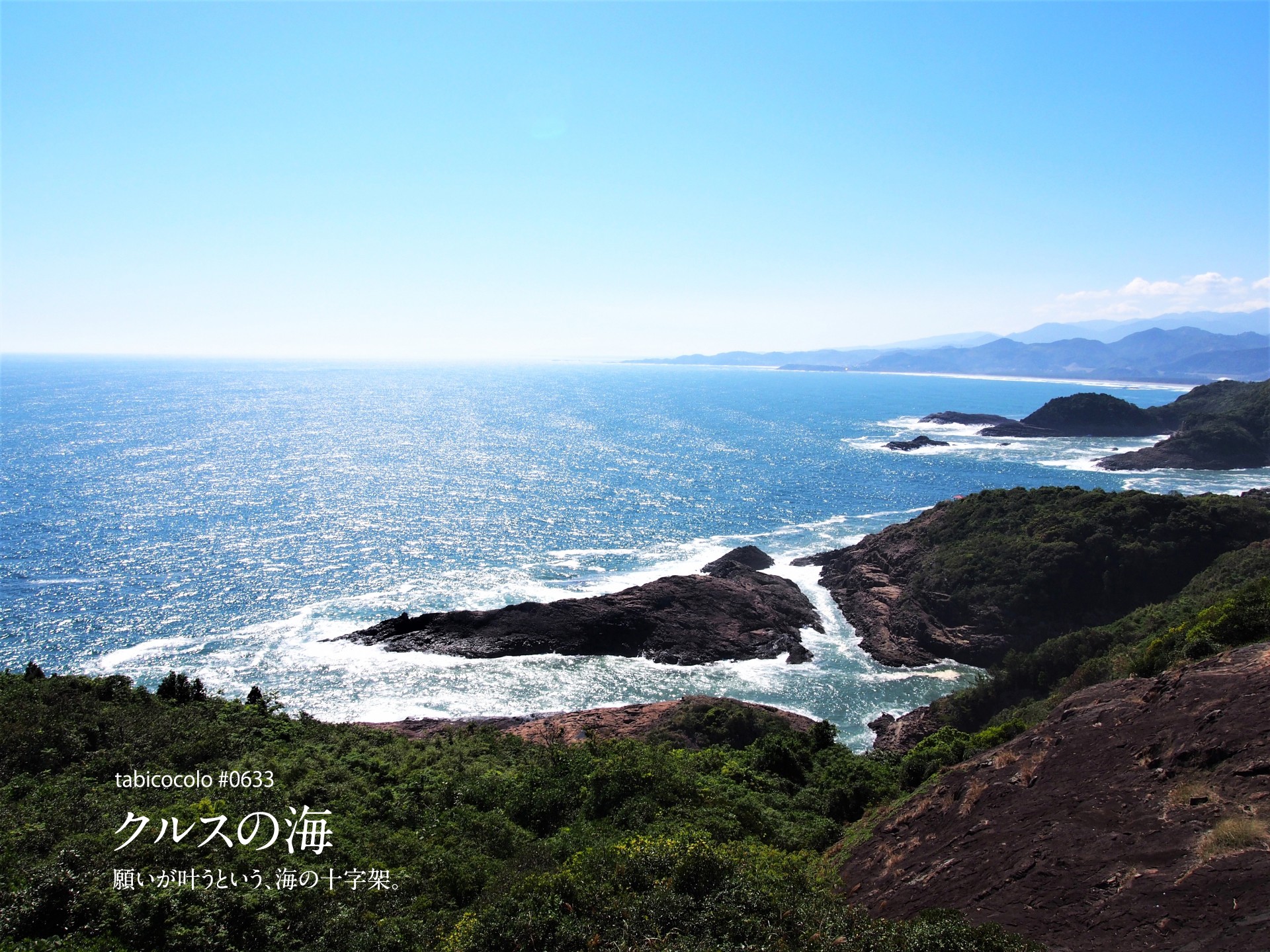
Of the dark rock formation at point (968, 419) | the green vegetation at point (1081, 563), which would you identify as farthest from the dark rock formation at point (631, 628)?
the dark rock formation at point (968, 419)

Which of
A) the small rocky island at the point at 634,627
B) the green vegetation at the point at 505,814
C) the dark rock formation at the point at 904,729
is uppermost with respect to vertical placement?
the green vegetation at the point at 505,814

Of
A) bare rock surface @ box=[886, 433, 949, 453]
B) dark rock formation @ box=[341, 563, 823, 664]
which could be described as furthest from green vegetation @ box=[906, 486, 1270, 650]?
bare rock surface @ box=[886, 433, 949, 453]

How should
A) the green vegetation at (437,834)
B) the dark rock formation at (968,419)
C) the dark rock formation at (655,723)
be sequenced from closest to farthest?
1. the green vegetation at (437,834)
2. the dark rock formation at (655,723)
3. the dark rock formation at (968,419)

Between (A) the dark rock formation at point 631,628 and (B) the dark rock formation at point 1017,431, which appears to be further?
(B) the dark rock formation at point 1017,431

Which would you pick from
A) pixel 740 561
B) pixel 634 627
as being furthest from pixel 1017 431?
pixel 634 627

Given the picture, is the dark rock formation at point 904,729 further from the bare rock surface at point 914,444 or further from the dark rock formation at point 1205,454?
the dark rock formation at point 1205,454

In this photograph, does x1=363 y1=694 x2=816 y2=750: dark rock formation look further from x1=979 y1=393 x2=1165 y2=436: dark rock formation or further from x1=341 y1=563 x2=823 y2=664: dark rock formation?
x1=979 y1=393 x2=1165 y2=436: dark rock formation

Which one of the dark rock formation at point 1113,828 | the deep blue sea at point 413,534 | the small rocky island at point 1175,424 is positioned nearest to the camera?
the dark rock formation at point 1113,828

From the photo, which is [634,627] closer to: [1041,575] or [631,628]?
[631,628]
